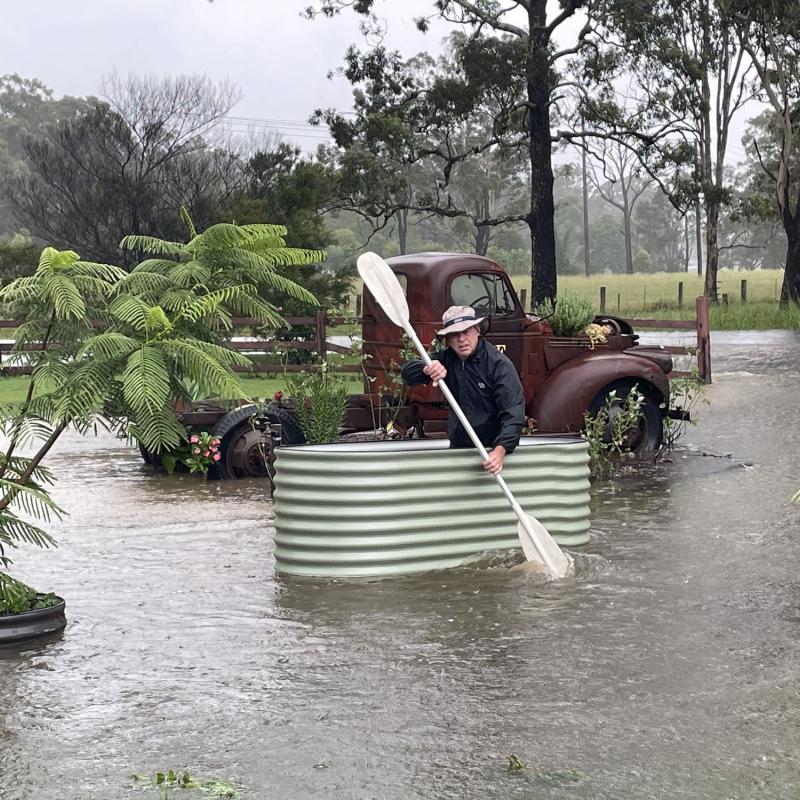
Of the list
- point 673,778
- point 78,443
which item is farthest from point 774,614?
point 78,443

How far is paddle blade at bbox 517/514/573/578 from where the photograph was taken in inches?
345

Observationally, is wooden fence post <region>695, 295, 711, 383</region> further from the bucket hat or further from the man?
the bucket hat

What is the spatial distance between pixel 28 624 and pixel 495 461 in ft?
9.89

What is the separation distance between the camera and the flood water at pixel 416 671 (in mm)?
5355

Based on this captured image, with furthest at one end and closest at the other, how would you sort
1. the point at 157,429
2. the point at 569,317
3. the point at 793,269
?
the point at 793,269 → the point at 569,317 → the point at 157,429

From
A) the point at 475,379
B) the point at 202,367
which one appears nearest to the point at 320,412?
the point at 475,379

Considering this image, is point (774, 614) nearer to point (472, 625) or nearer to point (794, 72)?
point (472, 625)

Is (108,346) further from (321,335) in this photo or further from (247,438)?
(321,335)

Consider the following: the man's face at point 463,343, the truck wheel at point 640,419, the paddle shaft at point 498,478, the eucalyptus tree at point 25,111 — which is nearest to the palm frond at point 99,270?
the paddle shaft at point 498,478

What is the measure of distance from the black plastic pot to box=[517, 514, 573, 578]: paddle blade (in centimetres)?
289

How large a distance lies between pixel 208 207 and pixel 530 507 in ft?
82.0

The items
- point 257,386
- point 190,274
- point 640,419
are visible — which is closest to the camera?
point 190,274

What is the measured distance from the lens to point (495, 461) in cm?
889

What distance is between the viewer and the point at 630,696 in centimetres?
627
